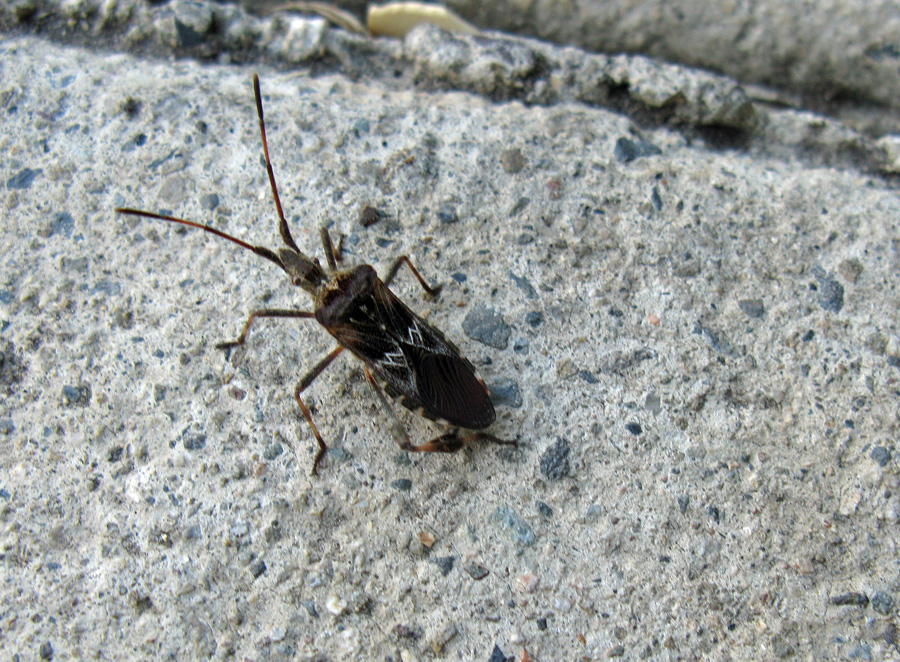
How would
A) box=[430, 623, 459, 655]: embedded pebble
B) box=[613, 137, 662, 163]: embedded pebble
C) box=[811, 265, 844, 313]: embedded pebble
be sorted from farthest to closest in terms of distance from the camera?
box=[613, 137, 662, 163]: embedded pebble, box=[811, 265, 844, 313]: embedded pebble, box=[430, 623, 459, 655]: embedded pebble

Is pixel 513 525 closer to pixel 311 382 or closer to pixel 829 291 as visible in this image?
pixel 311 382

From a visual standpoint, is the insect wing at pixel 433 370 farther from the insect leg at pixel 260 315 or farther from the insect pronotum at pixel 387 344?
the insect leg at pixel 260 315

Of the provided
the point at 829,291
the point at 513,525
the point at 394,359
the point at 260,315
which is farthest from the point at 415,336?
the point at 829,291

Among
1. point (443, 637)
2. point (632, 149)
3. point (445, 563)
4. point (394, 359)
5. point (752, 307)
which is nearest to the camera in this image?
point (443, 637)

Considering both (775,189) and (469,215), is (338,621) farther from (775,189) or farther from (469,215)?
(775,189)

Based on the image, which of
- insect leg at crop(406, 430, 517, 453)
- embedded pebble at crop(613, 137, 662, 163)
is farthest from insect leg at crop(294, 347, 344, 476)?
embedded pebble at crop(613, 137, 662, 163)

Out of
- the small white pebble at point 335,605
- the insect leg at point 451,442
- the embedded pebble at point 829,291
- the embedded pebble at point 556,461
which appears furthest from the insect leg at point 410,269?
the embedded pebble at point 829,291

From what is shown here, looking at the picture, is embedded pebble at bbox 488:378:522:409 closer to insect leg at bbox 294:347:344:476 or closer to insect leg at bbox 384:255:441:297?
insect leg at bbox 384:255:441:297
